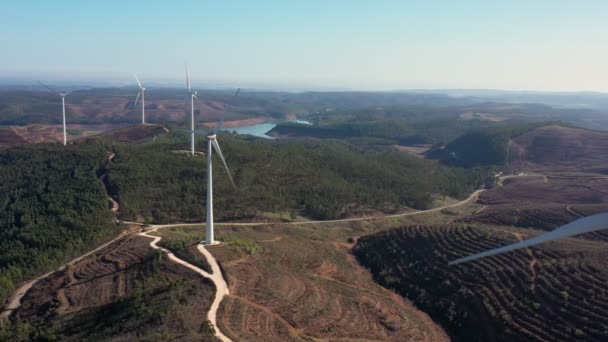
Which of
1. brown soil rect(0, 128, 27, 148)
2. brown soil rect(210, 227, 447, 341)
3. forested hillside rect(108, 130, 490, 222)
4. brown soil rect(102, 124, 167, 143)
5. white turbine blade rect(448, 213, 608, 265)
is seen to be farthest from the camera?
brown soil rect(0, 128, 27, 148)

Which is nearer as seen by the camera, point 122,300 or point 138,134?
point 122,300

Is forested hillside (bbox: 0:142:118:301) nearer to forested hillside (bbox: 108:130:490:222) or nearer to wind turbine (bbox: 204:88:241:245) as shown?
forested hillside (bbox: 108:130:490:222)

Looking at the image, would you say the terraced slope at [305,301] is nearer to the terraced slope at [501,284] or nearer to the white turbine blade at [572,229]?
the terraced slope at [501,284]

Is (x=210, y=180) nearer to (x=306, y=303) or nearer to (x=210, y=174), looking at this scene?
(x=210, y=174)

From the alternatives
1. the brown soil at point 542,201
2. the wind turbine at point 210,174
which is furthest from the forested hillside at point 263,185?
the wind turbine at point 210,174

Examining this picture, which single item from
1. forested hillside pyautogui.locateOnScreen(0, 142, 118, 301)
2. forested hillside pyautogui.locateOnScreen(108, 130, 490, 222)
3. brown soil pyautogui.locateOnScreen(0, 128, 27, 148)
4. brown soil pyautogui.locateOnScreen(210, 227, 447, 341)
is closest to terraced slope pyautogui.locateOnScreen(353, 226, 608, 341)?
brown soil pyautogui.locateOnScreen(210, 227, 447, 341)

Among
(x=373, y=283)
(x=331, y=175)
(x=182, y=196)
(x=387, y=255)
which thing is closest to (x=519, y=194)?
(x=331, y=175)

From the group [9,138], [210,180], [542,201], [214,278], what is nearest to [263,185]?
[210,180]

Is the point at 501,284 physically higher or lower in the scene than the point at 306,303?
higher
